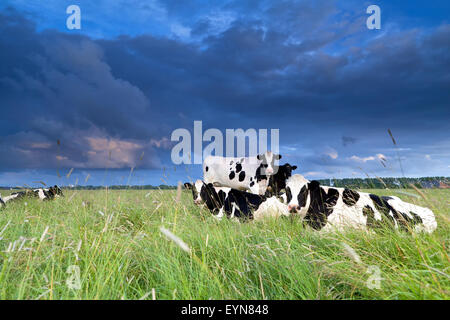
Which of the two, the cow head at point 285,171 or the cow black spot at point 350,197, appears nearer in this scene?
the cow black spot at point 350,197

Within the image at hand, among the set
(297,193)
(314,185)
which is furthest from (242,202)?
(314,185)

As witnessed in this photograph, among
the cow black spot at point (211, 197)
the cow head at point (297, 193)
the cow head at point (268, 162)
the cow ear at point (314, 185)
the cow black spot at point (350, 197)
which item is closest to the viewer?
the cow black spot at point (350, 197)

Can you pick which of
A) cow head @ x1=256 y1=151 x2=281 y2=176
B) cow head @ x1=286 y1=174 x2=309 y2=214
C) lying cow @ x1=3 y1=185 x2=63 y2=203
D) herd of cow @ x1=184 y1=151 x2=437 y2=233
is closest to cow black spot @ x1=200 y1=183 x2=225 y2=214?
herd of cow @ x1=184 y1=151 x2=437 y2=233

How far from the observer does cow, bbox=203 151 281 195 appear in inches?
614

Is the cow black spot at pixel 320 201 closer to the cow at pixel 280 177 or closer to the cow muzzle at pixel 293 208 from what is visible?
the cow muzzle at pixel 293 208

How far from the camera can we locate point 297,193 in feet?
24.6

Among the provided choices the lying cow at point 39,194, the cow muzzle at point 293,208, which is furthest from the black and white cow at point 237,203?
the lying cow at point 39,194

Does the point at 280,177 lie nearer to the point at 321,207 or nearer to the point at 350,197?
the point at 321,207

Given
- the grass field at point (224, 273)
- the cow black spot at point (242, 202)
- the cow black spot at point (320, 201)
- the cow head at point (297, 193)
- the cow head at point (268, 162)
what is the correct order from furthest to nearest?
the cow head at point (268, 162) → the cow black spot at point (242, 202) → the cow head at point (297, 193) → the cow black spot at point (320, 201) → the grass field at point (224, 273)

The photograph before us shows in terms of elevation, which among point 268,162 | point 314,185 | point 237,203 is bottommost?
point 237,203

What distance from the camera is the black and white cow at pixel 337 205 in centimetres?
664

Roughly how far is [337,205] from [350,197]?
14.1 inches

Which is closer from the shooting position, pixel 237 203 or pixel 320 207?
pixel 320 207
